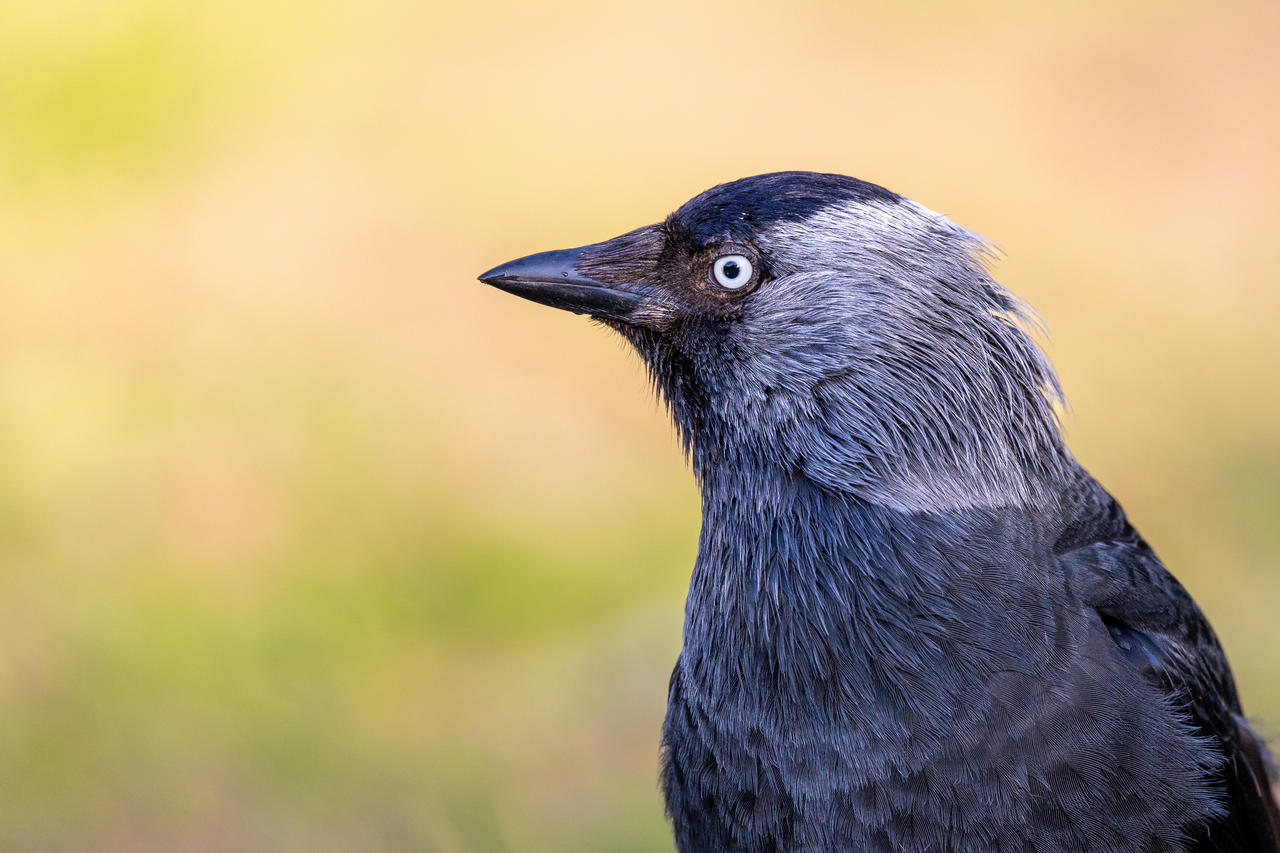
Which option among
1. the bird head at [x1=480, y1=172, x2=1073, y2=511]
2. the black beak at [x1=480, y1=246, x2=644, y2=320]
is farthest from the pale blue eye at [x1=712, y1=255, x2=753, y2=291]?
the black beak at [x1=480, y1=246, x2=644, y2=320]

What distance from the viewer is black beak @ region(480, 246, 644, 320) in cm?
376

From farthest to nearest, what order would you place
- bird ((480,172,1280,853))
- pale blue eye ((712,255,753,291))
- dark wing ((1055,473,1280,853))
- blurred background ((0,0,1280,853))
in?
1. blurred background ((0,0,1280,853))
2. pale blue eye ((712,255,753,291))
3. dark wing ((1055,473,1280,853))
4. bird ((480,172,1280,853))

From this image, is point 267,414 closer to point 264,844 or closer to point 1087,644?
point 264,844

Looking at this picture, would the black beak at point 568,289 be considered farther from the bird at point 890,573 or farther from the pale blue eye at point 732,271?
the pale blue eye at point 732,271

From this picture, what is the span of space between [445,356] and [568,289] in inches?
177

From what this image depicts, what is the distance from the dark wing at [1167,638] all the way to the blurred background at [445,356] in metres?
2.04

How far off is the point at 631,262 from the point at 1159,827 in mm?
2029

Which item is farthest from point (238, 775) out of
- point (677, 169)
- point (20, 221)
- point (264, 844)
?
point (677, 169)

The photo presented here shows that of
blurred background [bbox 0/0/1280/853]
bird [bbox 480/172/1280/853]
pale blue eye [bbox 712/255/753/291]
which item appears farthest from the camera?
blurred background [bbox 0/0/1280/853]

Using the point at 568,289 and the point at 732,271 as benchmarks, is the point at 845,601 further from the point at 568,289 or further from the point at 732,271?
the point at 568,289

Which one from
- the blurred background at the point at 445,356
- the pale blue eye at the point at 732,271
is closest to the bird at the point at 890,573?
the pale blue eye at the point at 732,271

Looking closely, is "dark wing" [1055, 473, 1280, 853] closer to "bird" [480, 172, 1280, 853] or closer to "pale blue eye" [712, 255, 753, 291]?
"bird" [480, 172, 1280, 853]

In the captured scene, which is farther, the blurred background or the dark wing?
the blurred background

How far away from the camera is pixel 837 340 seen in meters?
3.59
